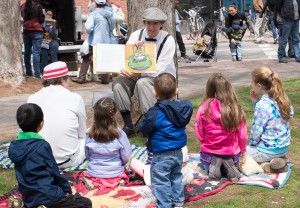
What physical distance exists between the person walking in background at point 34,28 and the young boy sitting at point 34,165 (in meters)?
8.20

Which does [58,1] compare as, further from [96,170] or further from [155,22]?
[96,170]

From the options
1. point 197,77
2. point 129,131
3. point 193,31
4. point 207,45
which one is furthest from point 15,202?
point 193,31

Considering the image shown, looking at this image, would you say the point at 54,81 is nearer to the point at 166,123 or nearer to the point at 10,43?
the point at 166,123

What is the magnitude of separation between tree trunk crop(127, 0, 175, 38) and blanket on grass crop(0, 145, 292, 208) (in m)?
2.70

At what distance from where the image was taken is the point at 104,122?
5500mm

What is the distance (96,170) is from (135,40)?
2270 millimetres

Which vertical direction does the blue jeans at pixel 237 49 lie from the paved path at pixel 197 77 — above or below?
above

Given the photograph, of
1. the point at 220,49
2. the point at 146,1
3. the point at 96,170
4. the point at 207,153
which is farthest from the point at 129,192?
the point at 220,49

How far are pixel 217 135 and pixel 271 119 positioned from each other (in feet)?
2.03

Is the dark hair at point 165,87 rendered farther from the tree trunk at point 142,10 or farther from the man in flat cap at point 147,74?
the tree trunk at point 142,10

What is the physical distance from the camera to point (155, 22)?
23.3 feet

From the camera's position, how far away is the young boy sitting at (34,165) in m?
4.67

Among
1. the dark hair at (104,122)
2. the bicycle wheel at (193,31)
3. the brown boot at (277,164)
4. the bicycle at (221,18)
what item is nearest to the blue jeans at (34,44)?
the dark hair at (104,122)

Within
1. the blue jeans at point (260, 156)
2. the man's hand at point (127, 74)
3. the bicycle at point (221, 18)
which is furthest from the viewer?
the bicycle at point (221, 18)
